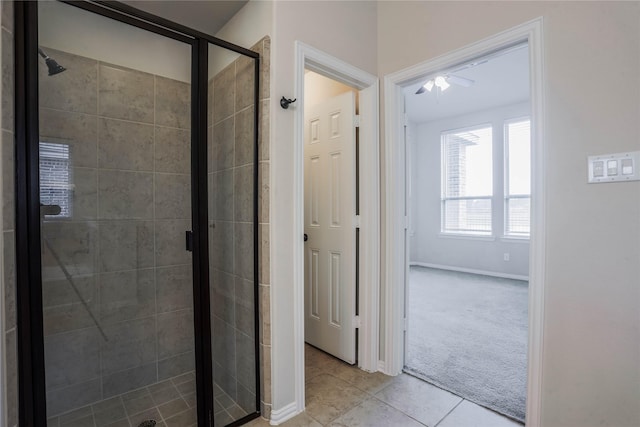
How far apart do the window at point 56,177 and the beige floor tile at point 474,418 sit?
2.26m

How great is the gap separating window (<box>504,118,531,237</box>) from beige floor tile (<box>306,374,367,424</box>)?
174 inches

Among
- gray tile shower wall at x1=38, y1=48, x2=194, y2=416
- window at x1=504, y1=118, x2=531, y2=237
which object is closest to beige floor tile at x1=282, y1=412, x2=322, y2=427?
gray tile shower wall at x1=38, y1=48, x2=194, y2=416

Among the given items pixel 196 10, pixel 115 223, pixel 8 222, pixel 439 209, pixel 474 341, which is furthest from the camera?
pixel 439 209

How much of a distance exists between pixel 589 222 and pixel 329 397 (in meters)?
1.72

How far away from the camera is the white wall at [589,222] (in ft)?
4.32

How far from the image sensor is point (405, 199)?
2.27 meters

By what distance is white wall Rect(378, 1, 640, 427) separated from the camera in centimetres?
132

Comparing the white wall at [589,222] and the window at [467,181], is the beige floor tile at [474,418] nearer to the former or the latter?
the white wall at [589,222]

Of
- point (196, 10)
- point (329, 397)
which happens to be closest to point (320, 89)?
point (196, 10)

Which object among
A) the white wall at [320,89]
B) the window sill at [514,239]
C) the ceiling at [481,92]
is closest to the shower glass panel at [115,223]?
the white wall at [320,89]

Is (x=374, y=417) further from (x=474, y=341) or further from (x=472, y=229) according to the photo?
(x=472, y=229)

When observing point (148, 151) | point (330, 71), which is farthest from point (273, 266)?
point (330, 71)

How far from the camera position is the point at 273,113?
170 cm

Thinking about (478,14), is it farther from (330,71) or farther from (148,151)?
(148,151)
